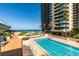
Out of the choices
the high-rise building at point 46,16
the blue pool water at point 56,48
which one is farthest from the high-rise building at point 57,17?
the blue pool water at point 56,48

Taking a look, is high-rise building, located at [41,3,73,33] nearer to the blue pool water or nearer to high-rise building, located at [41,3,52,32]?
high-rise building, located at [41,3,52,32]

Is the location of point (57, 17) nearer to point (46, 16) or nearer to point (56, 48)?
point (46, 16)

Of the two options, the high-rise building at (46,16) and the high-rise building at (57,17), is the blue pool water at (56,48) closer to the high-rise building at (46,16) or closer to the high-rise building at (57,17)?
the high-rise building at (46,16)

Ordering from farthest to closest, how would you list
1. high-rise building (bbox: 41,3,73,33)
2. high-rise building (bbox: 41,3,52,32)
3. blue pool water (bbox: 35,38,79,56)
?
high-rise building (bbox: 41,3,73,33) → high-rise building (bbox: 41,3,52,32) → blue pool water (bbox: 35,38,79,56)

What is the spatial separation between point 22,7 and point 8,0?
8.57 metres

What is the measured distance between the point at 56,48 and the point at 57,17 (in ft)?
43.7

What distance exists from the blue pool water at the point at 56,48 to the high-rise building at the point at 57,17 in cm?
526

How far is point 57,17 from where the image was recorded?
29766 mm

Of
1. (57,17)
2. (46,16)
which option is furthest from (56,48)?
(57,17)

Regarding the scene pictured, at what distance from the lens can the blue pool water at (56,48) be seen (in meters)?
14.2

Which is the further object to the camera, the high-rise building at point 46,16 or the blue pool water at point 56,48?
the high-rise building at point 46,16

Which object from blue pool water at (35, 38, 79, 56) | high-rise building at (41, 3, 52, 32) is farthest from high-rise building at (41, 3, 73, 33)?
blue pool water at (35, 38, 79, 56)

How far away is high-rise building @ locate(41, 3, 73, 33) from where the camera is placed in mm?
27156

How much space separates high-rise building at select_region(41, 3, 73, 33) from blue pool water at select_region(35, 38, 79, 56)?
5260 mm
